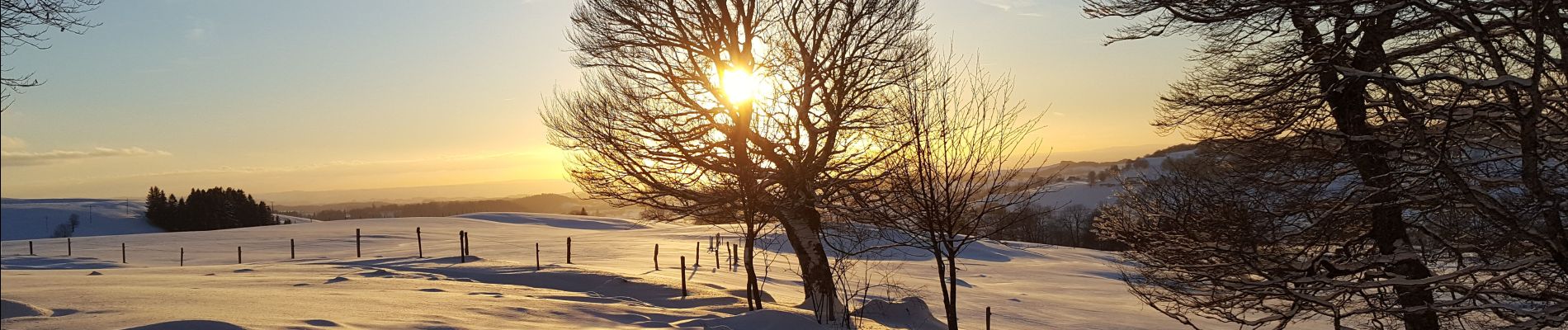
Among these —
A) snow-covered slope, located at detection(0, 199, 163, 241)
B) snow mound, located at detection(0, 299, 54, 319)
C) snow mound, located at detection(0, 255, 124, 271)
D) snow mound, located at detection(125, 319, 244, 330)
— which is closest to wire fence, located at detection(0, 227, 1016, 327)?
snow mound, located at detection(0, 255, 124, 271)

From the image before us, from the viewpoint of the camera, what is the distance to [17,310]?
29.0 feet

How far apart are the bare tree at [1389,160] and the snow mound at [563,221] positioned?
59.4 meters

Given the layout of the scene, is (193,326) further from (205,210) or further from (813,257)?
(205,210)

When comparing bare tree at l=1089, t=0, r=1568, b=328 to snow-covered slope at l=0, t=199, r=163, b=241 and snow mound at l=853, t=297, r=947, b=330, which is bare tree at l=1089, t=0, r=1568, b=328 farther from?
snow-covered slope at l=0, t=199, r=163, b=241

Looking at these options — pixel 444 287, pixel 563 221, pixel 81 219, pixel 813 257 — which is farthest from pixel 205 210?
pixel 813 257

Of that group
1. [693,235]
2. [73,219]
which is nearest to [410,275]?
[693,235]

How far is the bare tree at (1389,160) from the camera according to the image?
6.93m

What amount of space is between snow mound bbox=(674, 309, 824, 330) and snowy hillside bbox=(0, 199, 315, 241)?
7912 centimetres

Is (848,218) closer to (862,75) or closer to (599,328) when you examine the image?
(862,75)

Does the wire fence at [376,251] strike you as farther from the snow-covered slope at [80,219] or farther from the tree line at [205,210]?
the snow-covered slope at [80,219]

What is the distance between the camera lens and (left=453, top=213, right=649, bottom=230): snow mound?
6844 centimetres

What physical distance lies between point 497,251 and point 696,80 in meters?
28.4

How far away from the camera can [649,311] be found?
47.8 feet

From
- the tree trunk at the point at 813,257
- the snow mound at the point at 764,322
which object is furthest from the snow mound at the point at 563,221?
the snow mound at the point at 764,322
